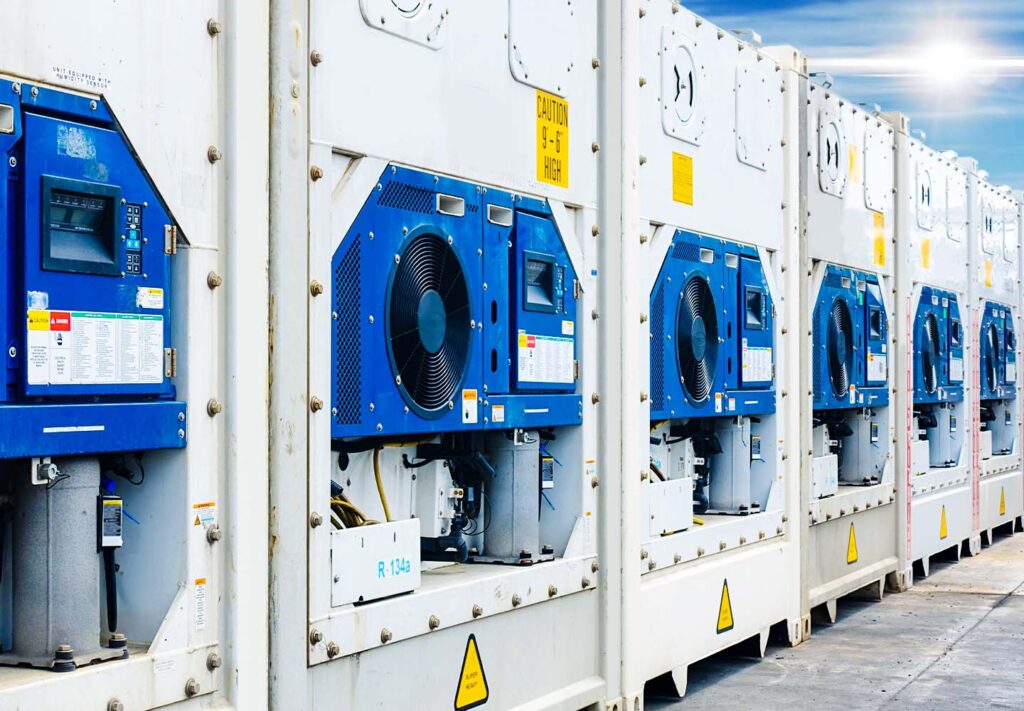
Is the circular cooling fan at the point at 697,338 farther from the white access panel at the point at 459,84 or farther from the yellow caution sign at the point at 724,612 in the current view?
the white access panel at the point at 459,84

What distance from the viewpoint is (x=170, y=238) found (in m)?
3.47

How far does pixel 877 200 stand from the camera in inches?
378

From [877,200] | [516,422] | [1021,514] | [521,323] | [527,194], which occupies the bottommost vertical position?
[1021,514]

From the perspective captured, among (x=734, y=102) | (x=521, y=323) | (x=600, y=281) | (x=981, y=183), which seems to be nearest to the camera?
(x=521, y=323)

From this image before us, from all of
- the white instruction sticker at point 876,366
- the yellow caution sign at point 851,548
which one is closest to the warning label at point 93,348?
the yellow caution sign at point 851,548

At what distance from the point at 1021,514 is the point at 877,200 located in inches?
235

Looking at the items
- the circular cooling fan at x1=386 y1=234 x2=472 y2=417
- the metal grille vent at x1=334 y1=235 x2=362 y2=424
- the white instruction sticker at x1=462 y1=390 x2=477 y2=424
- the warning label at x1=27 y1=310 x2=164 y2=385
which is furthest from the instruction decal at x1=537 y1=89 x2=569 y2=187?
the warning label at x1=27 y1=310 x2=164 y2=385

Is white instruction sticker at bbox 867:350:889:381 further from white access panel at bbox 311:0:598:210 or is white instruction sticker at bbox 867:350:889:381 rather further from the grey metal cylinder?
the grey metal cylinder

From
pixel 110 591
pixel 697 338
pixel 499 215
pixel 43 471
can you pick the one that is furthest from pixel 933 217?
pixel 43 471

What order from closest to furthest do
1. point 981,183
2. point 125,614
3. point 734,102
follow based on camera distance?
1. point 125,614
2. point 734,102
3. point 981,183

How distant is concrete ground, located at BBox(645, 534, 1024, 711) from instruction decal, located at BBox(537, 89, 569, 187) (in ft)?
8.45

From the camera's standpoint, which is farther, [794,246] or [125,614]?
[794,246]

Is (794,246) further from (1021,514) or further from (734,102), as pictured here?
(1021,514)

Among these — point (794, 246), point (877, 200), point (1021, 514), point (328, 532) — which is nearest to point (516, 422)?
point (328, 532)
